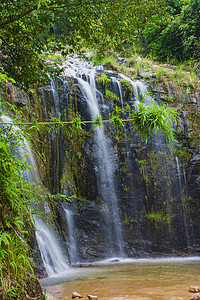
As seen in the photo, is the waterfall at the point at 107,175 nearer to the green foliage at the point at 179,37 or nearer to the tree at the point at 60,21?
the tree at the point at 60,21

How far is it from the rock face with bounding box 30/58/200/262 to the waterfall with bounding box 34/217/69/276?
4.05ft

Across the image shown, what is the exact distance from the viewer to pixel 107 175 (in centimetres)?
992

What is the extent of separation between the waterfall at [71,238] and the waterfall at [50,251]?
854mm

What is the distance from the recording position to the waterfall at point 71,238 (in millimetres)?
7930

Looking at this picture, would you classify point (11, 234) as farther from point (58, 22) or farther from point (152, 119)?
point (58, 22)

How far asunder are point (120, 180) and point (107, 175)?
1.79 feet

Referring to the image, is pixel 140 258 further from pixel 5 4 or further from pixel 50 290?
pixel 5 4

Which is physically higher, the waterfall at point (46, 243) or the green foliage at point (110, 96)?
the green foliage at point (110, 96)

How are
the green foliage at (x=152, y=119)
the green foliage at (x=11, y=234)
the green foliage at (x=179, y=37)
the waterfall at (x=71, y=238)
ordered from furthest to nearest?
1. the green foliage at (x=179, y=37)
2. the waterfall at (x=71, y=238)
3. the green foliage at (x=152, y=119)
4. the green foliage at (x=11, y=234)

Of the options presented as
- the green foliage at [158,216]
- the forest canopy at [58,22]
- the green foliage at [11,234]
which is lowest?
the green foliage at [158,216]

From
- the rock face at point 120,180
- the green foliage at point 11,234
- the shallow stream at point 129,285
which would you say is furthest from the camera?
the rock face at point 120,180

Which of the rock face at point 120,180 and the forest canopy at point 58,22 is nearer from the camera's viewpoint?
the forest canopy at point 58,22

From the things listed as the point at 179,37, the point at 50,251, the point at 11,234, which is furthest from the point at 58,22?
the point at 179,37

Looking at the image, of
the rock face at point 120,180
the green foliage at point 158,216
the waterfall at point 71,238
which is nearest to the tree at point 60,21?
the rock face at point 120,180
